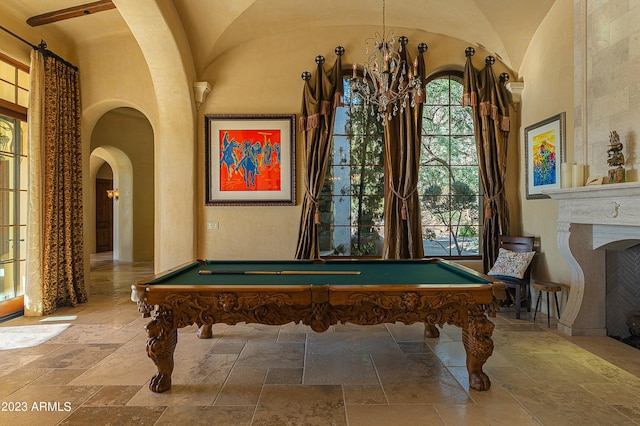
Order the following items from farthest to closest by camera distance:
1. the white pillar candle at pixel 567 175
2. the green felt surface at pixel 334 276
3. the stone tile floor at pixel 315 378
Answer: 1. the white pillar candle at pixel 567 175
2. the green felt surface at pixel 334 276
3. the stone tile floor at pixel 315 378

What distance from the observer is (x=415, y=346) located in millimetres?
3652

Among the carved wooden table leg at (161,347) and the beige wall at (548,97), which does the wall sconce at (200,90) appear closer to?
the carved wooden table leg at (161,347)

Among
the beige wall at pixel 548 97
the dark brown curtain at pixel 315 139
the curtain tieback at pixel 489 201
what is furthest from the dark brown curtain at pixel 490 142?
the dark brown curtain at pixel 315 139

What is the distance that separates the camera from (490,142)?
17.5 feet

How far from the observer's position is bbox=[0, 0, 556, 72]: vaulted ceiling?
4.77 metres

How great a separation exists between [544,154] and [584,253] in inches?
56.6

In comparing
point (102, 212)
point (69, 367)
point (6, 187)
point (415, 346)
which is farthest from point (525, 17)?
point (102, 212)

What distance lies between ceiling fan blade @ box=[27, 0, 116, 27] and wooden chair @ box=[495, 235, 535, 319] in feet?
18.9

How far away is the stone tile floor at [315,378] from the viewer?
2436mm

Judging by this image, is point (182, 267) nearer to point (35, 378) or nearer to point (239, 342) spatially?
point (239, 342)

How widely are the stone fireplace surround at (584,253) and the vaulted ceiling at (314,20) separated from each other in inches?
95.1

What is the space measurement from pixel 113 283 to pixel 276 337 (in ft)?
14.3

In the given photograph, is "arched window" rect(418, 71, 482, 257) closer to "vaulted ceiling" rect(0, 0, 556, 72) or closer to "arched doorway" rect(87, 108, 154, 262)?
"vaulted ceiling" rect(0, 0, 556, 72)

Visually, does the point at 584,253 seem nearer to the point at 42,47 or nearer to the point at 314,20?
the point at 314,20
